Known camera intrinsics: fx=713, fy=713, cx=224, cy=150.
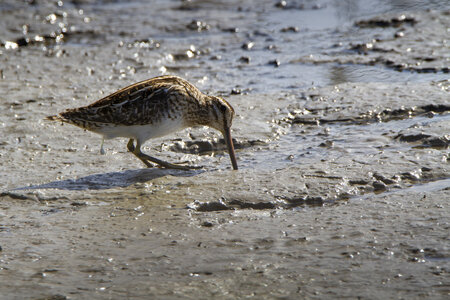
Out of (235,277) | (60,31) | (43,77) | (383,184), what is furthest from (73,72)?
(235,277)

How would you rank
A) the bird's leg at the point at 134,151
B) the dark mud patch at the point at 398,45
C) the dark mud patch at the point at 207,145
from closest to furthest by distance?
the bird's leg at the point at 134,151 < the dark mud patch at the point at 207,145 < the dark mud patch at the point at 398,45

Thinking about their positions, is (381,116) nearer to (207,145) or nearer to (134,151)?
(207,145)

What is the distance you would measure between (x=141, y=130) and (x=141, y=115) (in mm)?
137

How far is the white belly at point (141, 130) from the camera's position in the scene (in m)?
6.18

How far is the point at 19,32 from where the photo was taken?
1166 centimetres

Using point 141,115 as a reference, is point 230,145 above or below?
below

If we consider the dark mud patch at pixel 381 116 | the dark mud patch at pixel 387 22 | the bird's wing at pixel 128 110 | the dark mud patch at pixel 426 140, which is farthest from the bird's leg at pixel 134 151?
the dark mud patch at pixel 387 22

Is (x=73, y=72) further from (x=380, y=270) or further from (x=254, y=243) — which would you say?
(x=380, y=270)

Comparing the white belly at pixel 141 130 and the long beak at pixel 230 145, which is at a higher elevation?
the white belly at pixel 141 130

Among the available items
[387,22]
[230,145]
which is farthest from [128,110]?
[387,22]

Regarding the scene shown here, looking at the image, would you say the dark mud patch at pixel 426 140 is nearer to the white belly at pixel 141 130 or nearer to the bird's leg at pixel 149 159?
the bird's leg at pixel 149 159

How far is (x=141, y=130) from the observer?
20.3 ft

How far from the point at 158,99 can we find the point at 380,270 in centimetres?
290

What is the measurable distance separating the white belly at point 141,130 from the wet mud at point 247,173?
0.90ft
